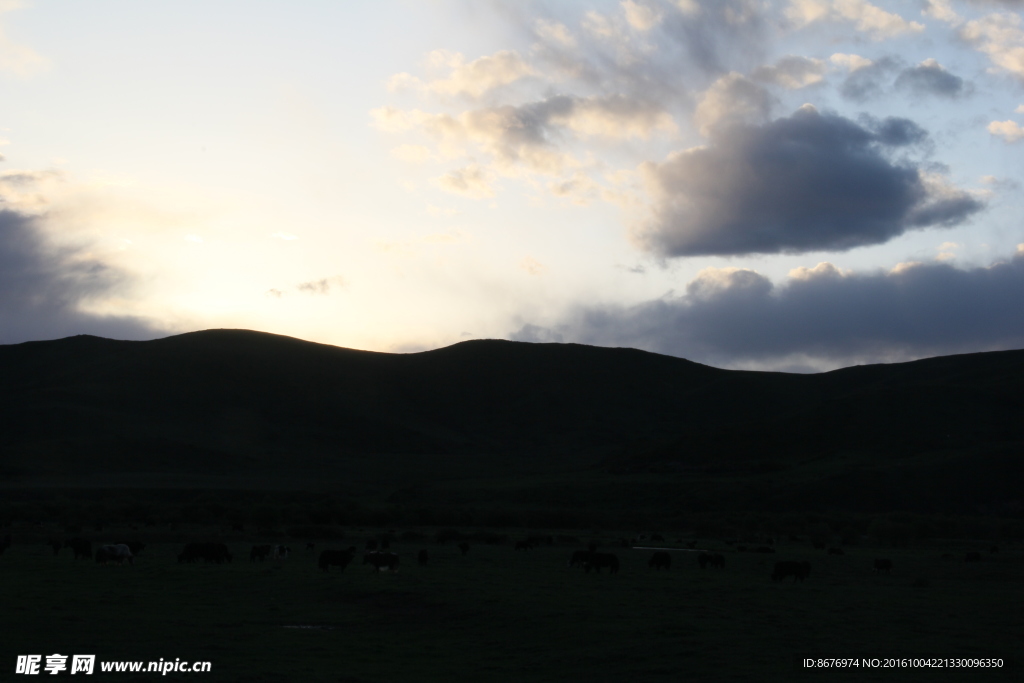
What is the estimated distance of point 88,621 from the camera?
18.7 meters

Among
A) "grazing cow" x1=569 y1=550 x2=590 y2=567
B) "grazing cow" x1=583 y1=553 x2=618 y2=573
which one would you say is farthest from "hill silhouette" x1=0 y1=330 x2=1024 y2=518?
"grazing cow" x1=583 y1=553 x2=618 y2=573

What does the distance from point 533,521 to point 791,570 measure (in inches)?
1407

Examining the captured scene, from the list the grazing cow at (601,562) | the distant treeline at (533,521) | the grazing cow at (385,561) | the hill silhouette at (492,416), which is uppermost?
the hill silhouette at (492,416)

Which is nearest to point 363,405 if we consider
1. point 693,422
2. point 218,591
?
point 693,422

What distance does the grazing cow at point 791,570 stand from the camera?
98.5 ft

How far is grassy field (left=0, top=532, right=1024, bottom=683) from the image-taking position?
15.3m

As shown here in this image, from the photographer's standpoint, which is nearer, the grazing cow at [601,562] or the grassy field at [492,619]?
the grassy field at [492,619]

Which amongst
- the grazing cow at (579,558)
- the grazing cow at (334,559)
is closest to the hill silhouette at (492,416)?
the grazing cow at (579,558)

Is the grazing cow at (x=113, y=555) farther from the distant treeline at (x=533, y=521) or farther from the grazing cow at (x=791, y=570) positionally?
the grazing cow at (x=791, y=570)

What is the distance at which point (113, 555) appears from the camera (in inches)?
1217

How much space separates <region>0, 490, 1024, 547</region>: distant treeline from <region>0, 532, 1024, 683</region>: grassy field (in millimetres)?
22160

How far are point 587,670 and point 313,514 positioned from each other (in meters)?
48.2

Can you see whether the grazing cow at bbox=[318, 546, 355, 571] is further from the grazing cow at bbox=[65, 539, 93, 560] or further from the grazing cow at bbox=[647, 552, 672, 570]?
the grazing cow at bbox=[647, 552, 672, 570]

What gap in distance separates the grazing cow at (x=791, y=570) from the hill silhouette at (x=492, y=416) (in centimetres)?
4658
